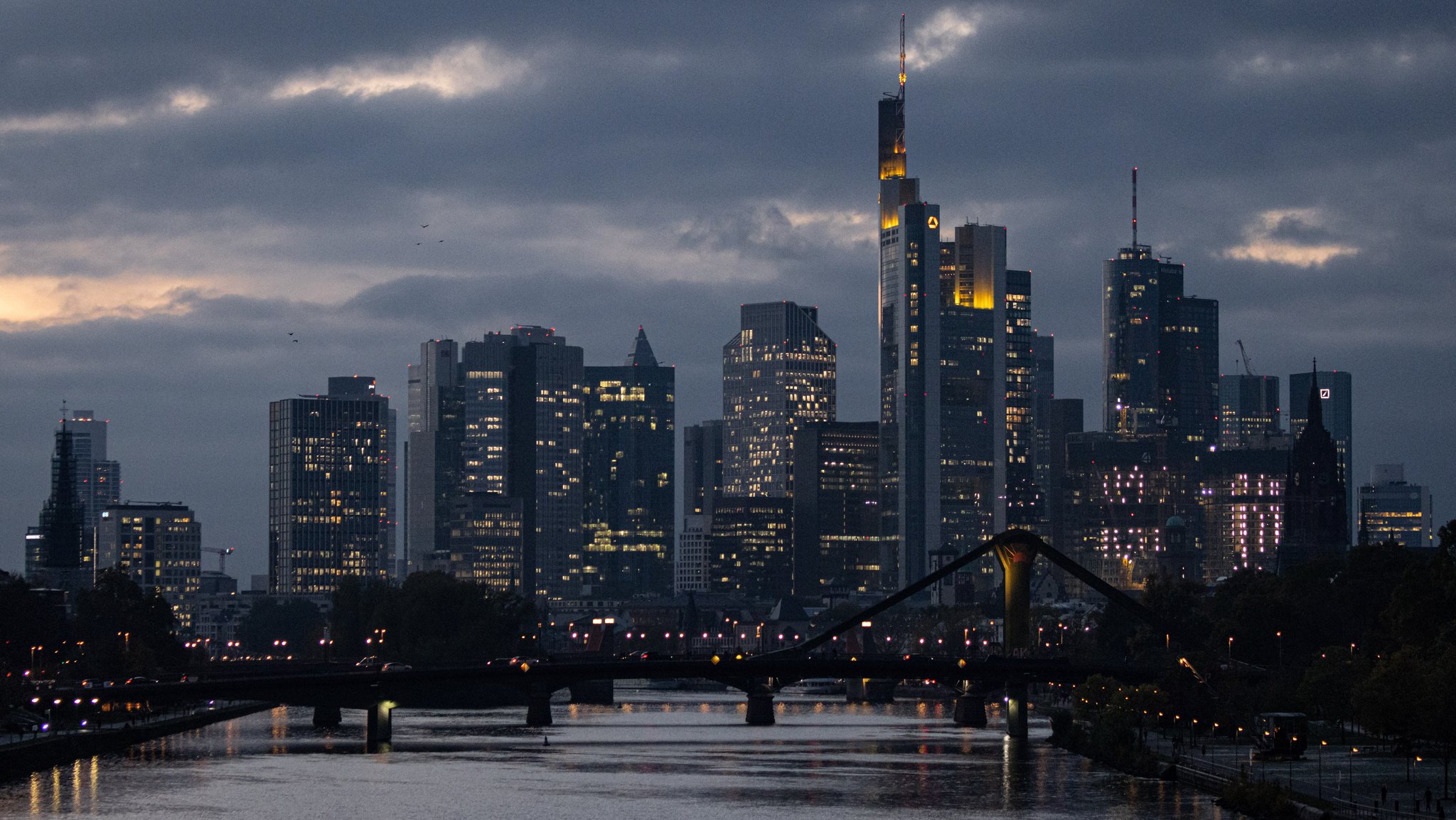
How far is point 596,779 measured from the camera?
125m

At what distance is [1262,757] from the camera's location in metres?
118

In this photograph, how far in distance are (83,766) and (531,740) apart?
3974 cm

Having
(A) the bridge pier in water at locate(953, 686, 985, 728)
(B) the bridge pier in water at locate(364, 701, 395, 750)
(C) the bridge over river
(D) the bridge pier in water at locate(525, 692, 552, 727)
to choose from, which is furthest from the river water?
(A) the bridge pier in water at locate(953, 686, 985, 728)

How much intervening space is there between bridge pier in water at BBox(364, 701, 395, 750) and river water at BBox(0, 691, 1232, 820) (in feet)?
4.71

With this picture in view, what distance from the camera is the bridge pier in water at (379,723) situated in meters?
152

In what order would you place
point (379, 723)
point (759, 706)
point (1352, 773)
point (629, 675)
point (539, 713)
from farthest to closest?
point (759, 706), point (539, 713), point (629, 675), point (379, 723), point (1352, 773)

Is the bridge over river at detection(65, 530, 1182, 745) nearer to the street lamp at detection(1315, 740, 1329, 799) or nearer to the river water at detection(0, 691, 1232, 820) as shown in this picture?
the river water at detection(0, 691, 1232, 820)

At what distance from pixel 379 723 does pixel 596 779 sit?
3264 centimetres

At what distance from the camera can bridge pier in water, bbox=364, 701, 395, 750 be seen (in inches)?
5969

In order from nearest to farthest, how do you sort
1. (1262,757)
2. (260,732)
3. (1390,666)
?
(1390,666) < (1262,757) < (260,732)

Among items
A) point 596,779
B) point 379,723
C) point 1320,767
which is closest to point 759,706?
point 379,723

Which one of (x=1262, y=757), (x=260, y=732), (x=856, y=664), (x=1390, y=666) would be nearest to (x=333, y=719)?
(x=260, y=732)

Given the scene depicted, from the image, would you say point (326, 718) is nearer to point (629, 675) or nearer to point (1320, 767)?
point (629, 675)

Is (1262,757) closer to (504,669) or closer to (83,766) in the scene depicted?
(504,669)
